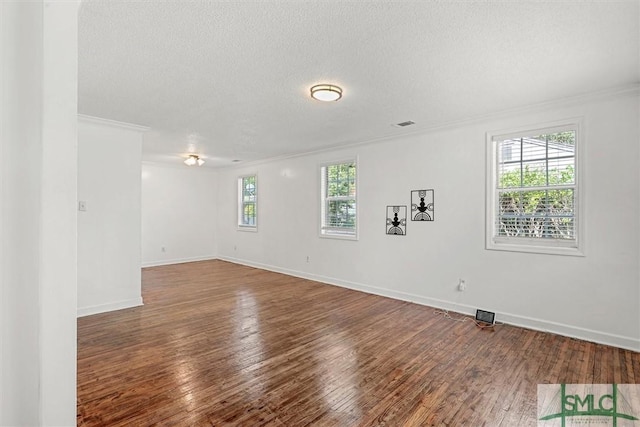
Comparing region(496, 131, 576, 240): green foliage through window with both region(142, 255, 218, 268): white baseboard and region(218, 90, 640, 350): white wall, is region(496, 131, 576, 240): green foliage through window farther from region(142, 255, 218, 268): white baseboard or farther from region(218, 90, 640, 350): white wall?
region(142, 255, 218, 268): white baseboard

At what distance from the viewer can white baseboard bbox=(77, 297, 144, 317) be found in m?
3.90

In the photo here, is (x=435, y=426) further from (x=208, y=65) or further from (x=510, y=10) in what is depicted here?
(x=208, y=65)

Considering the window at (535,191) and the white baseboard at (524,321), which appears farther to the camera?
the window at (535,191)

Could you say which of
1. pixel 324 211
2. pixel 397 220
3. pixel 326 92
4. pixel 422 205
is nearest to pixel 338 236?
pixel 324 211

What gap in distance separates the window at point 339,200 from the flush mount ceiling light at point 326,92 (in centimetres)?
250

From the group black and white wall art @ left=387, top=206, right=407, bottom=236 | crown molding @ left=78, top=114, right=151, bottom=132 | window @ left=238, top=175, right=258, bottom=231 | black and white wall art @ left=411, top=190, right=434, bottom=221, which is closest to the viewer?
crown molding @ left=78, top=114, right=151, bottom=132

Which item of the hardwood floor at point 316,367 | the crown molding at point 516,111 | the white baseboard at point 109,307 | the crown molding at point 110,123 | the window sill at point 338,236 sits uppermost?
the crown molding at point 516,111

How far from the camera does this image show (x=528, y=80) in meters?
2.83

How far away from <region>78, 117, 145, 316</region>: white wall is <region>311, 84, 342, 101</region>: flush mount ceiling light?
2.87 m

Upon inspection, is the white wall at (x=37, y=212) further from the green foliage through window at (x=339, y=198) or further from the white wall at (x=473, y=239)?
the green foliage through window at (x=339, y=198)

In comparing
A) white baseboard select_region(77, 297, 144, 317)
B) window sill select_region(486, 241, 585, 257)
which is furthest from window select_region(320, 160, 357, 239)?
white baseboard select_region(77, 297, 144, 317)

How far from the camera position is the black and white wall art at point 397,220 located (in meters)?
4.75

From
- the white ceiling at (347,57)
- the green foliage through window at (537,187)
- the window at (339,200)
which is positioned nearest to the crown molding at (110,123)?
the white ceiling at (347,57)

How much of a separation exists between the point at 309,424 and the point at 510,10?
2.83 metres
